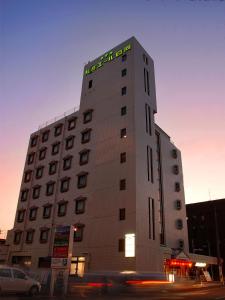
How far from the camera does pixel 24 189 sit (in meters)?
58.6

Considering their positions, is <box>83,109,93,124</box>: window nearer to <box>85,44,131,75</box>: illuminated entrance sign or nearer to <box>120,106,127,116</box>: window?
<box>120,106,127,116</box>: window

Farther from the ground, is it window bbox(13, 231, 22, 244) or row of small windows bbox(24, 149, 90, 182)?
row of small windows bbox(24, 149, 90, 182)

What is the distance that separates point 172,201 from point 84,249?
20.3 m

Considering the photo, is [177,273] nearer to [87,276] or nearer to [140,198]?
[140,198]

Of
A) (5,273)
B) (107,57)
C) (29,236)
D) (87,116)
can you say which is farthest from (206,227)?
(5,273)

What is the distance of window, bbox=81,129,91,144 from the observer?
5103cm

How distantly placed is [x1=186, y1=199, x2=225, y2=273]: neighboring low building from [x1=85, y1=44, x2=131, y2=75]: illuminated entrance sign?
40.9 m

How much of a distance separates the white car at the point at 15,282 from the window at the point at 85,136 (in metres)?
30.1

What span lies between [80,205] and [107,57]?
2720cm

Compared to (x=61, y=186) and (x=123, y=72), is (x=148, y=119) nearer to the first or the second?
(x=123, y=72)

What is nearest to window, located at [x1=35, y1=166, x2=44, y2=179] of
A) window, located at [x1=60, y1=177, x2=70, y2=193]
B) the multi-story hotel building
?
the multi-story hotel building

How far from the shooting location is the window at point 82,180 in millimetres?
47750

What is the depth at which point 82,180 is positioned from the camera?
48.5 m

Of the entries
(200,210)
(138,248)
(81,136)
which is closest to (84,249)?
(138,248)
